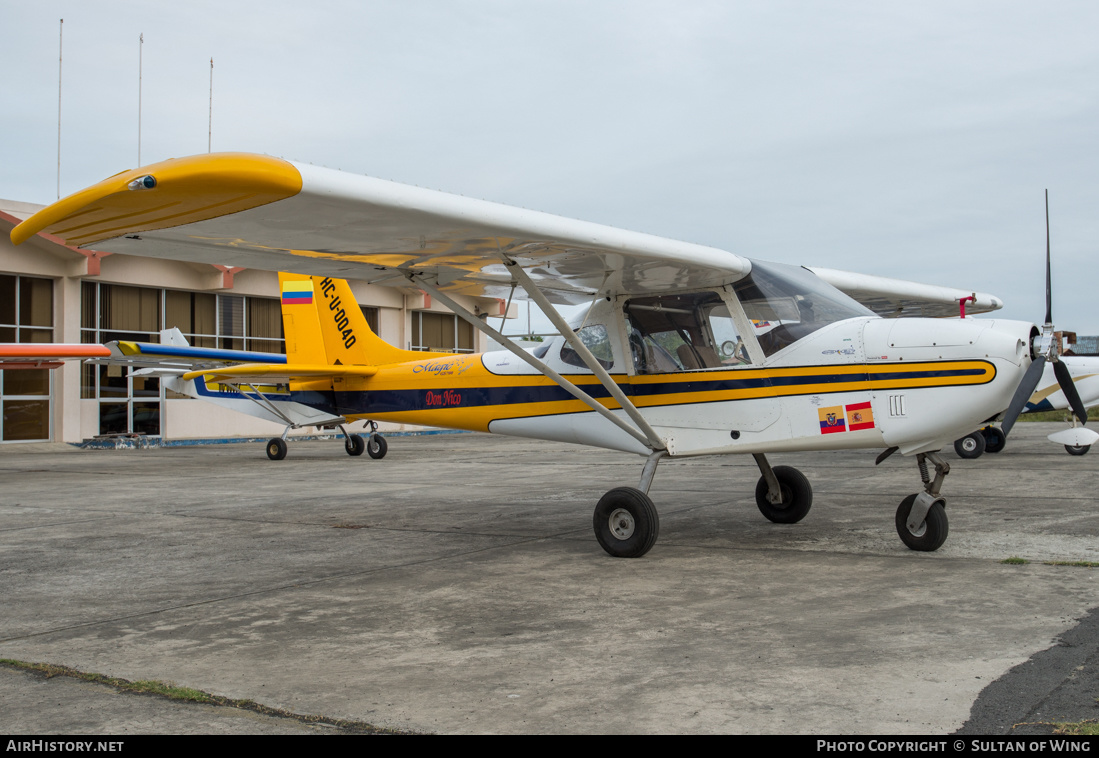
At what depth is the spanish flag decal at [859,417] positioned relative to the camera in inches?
239

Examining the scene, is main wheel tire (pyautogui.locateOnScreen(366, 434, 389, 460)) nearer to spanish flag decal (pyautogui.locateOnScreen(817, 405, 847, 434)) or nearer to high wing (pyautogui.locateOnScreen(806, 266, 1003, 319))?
high wing (pyautogui.locateOnScreen(806, 266, 1003, 319))

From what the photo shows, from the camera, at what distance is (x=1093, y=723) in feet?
9.48

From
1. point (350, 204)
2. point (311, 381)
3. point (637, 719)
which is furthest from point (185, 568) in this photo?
point (311, 381)

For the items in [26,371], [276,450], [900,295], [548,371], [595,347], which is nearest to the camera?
[548,371]

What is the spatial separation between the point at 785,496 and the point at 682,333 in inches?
76.6

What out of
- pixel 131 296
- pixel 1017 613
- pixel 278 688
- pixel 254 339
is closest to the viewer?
pixel 278 688

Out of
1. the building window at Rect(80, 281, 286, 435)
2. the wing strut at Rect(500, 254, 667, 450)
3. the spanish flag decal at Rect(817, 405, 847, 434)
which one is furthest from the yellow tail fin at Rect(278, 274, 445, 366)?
the building window at Rect(80, 281, 286, 435)

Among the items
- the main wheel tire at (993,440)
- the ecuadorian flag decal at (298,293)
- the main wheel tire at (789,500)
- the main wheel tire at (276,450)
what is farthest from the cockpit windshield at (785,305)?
the main wheel tire at (276,450)

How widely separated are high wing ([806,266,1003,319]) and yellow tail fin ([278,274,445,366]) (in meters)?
4.77

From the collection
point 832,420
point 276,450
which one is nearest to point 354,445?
point 276,450

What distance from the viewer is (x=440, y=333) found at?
36719 millimetres

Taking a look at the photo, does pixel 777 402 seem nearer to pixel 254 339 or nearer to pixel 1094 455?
pixel 1094 455

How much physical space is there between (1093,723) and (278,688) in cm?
296

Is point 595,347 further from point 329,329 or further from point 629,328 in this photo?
point 329,329
